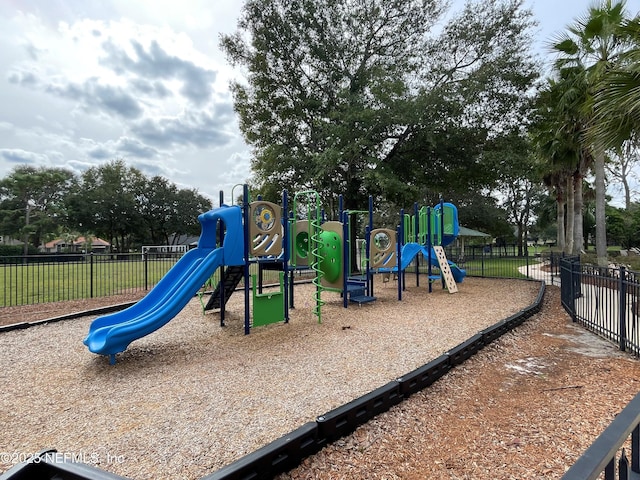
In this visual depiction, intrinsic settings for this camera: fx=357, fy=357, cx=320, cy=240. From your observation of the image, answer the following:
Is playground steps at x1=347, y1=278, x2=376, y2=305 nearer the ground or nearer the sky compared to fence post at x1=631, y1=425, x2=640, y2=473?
nearer the ground

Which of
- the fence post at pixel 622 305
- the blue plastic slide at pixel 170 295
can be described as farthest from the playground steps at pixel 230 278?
the fence post at pixel 622 305

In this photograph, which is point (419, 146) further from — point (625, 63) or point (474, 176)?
point (625, 63)

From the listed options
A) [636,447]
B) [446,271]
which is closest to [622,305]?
[636,447]

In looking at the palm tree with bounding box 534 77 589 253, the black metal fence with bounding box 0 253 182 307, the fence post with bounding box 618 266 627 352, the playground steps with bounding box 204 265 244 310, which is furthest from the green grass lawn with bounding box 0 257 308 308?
the palm tree with bounding box 534 77 589 253

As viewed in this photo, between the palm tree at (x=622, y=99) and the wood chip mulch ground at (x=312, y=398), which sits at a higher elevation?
the palm tree at (x=622, y=99)

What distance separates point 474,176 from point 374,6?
7.68 meters

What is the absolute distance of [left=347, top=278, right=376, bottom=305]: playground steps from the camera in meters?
8.44

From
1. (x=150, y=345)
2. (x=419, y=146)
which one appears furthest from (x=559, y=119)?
(x=150, y=345)

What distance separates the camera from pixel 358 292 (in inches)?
349

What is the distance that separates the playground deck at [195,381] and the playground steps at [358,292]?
1.28 m

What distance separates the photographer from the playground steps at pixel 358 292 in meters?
8.44

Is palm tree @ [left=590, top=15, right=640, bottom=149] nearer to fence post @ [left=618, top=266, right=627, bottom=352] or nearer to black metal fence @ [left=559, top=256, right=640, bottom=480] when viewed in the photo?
black metal fence @ [left=559, top=256, right=640, bottom=480]

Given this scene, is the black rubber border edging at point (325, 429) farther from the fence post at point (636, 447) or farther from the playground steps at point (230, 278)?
the playground steps at point (230, 278)

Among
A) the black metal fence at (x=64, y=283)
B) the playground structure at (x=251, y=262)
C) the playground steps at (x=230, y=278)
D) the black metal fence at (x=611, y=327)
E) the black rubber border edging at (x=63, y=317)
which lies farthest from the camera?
the black metal fence at (x=64, y=283)
